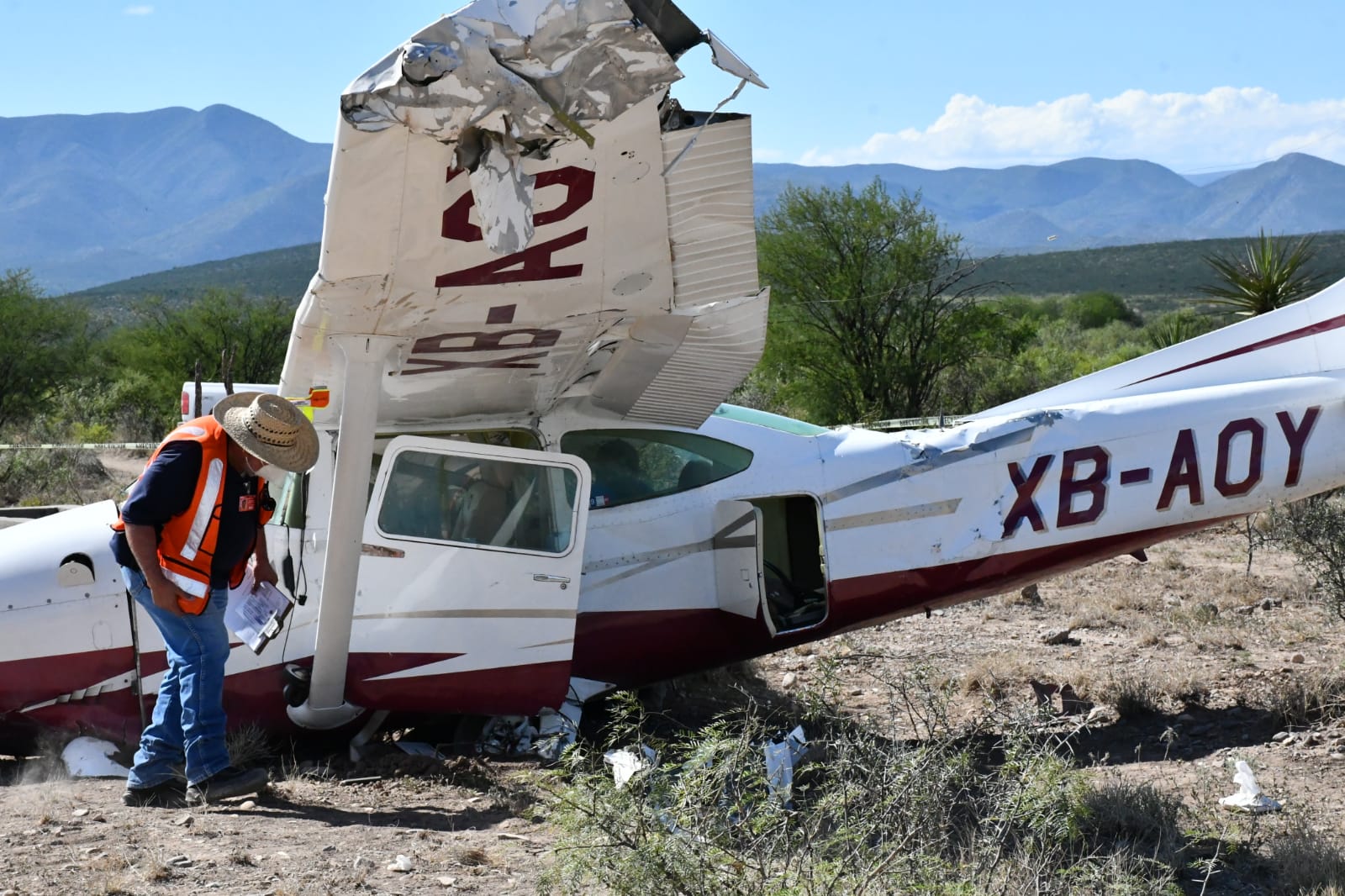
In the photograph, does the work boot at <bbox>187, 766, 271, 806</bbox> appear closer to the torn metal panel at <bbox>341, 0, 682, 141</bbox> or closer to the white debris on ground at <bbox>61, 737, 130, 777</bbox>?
the white debris on ground at <bbox>61, 737, 130, 777</bbox>

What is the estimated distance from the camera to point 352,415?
498 cm

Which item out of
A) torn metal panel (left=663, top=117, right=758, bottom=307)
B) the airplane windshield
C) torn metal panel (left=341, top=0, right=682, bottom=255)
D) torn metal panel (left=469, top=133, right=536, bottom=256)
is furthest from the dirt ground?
torn metal panel (left=341, top=0, right=682, bottom=255)

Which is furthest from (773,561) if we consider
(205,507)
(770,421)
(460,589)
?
(205,507)

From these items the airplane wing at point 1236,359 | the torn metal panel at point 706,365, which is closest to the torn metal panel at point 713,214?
the torn metal panel at point 706,365

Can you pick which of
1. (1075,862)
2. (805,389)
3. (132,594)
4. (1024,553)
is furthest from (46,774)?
(805,389)

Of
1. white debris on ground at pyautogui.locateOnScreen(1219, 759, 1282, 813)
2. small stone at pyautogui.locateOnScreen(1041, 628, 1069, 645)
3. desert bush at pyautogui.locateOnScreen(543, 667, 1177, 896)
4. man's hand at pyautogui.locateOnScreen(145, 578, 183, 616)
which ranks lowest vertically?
small stone at pyautogui.locateOnScreen(1041, 628, 1069, 645)

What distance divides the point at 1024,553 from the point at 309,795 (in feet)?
11.6

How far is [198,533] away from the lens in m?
4.74

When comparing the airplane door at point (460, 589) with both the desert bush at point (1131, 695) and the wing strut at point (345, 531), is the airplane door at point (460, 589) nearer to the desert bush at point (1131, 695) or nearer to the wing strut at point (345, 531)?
the wing strut at point (345, 531)

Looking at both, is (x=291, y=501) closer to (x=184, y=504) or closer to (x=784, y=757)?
(x=184, y=504)

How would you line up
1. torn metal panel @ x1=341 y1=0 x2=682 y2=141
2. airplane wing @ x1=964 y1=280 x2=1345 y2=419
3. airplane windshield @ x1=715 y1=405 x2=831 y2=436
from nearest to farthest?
1. torn metal panel @ x1=341 y1=0 x2=682 y2=141
2. airplane windshield @ x1=715 y1=405 x2=831 y2=436
3. airplane wing @ x1=964 y1=280 x2=1345 y2=419

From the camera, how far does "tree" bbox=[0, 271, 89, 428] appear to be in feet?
68.5

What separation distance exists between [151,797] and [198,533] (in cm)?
108

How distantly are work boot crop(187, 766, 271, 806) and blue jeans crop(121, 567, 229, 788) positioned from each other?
1.0 inches
